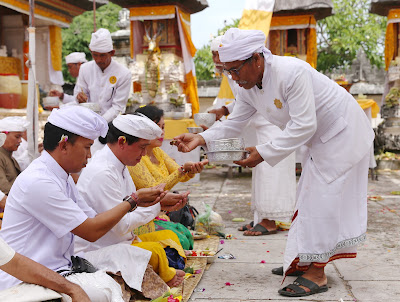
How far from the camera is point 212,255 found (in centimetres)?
440

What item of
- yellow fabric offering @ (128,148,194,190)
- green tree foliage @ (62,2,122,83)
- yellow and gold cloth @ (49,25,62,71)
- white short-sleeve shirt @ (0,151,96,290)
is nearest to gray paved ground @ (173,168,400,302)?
yellow fabric offering @ (128,148,194,190)

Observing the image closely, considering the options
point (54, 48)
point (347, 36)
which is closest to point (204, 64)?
point (347, 36)

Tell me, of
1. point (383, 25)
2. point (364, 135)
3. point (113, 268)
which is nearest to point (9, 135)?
point (113, 268)

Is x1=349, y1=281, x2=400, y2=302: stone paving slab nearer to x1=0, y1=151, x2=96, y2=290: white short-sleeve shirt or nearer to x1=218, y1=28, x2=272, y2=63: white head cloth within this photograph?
x1=218, y1=28, x2=272, y2=63: white head cloth

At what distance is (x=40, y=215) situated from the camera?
8.53 feet

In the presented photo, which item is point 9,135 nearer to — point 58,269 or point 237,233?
point 237,233

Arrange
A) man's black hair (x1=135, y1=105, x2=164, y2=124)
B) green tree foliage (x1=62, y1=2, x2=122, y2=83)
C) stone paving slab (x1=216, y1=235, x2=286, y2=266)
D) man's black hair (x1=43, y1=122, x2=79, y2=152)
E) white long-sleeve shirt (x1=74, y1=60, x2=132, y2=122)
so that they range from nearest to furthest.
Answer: man's black hair (x1=43, y1=122, x2=79, y2=152) → man's black hair (x1=135, y1=105, x2=164, y2=124) → stone paving slab (x1=216, y1=235, x2=286, y2=266) → white long-sleeve shirt (x1=74, y1=60, x2=132, y2=122) → green tree foliage (x1=62, y1=2, x2=122, y2=83)

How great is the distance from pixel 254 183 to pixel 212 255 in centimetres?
139

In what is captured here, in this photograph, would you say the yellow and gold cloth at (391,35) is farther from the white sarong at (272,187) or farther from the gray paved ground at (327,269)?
the white sarong at (272,187)

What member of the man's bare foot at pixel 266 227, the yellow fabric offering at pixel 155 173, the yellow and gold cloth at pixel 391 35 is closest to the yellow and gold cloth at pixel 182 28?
the yellow and gold cloth at pixel 391 35

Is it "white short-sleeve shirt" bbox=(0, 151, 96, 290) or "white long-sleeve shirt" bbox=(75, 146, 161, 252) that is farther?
"white long-sleeve shirt" bbox=(75, 146, 161, 252)

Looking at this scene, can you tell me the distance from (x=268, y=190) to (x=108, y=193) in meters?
2.47

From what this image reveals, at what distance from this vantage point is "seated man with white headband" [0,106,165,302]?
260cm

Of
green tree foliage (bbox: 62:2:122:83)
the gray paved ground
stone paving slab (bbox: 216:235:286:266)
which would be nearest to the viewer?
the gray paved ground
